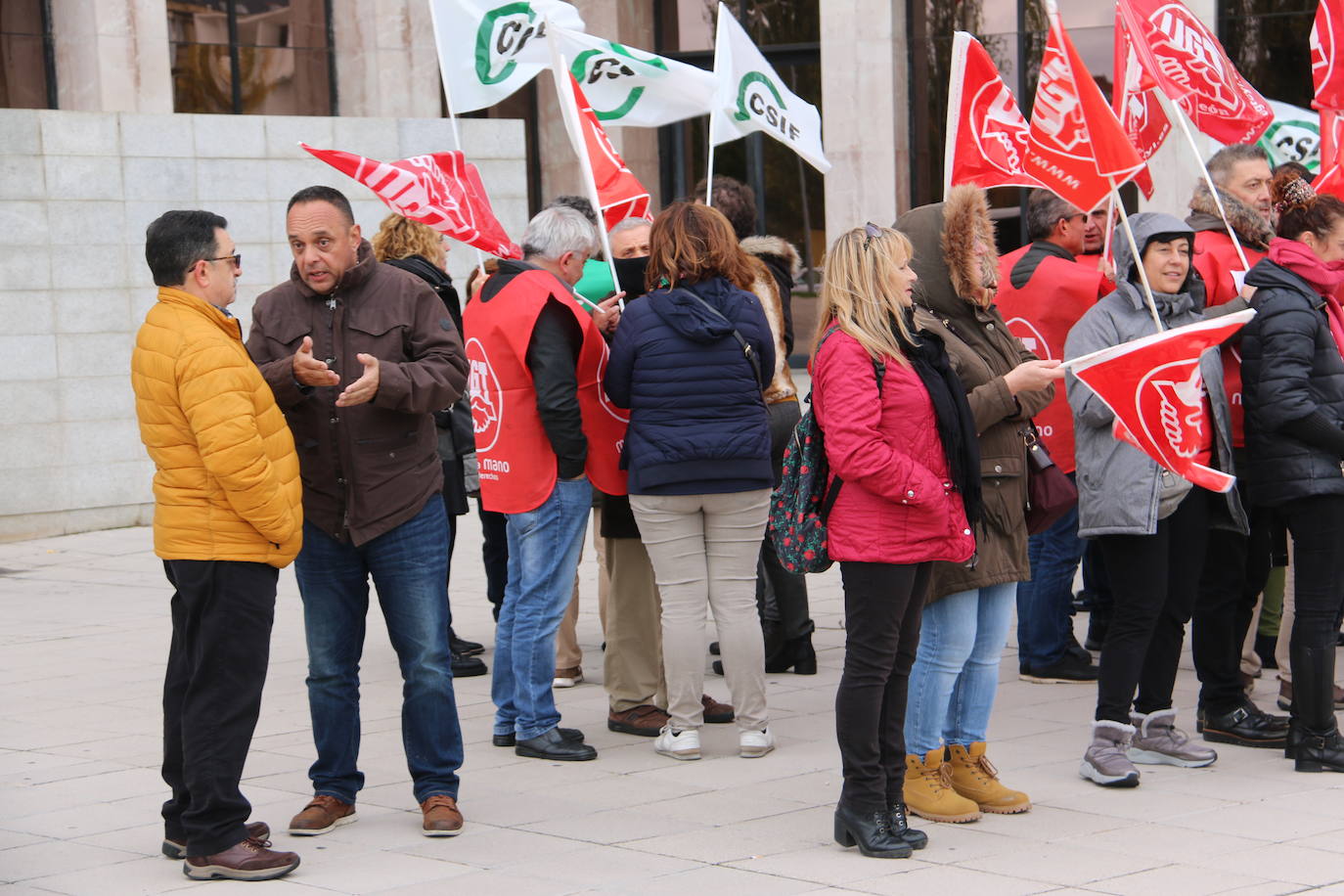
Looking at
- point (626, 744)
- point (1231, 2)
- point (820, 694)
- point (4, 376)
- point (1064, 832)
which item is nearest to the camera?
point (1064, 832)

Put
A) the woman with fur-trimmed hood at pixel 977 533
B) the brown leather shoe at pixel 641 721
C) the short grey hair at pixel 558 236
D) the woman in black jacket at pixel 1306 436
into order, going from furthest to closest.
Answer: the brown leather shoe at pixel 641 721 → the short grey hair at pixel 558 236 → the woman in black jacket at pixel 1306 436 → the woman with fur-trimmed hood at pixel 977 533

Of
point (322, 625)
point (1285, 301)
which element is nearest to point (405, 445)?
point (322, 625)

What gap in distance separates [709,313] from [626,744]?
5.85 feet

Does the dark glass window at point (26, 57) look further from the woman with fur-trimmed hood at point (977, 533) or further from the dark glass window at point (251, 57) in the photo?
the woman with fur-trimmed hood at point (977, 533)

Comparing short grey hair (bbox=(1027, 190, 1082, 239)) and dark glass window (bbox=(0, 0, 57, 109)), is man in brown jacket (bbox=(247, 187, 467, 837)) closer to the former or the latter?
short grey hair (bbox=(1027, 190, 1082, 239))

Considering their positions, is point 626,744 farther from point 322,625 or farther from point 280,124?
point 280,124

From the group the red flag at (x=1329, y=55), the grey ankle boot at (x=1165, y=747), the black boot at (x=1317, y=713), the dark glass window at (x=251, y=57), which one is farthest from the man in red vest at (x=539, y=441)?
the dark glass window at (x=251, y=57)

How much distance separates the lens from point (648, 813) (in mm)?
6012

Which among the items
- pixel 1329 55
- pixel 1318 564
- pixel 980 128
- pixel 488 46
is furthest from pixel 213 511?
pixel 1329 55

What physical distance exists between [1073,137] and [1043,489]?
5.04 feet

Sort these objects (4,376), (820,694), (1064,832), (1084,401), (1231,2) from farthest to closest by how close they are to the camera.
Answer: (1231,2) → (4,376) → (820,694) → (1084,401) → (1064,832)

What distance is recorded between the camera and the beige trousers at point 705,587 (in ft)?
21.9

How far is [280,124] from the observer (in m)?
13.7

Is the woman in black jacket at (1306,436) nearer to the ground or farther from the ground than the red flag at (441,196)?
nearer to the ground
